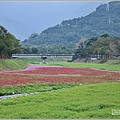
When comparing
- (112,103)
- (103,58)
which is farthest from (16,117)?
(103,58)

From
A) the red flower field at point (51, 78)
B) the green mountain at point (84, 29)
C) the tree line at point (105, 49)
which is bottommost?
the red flower field at point (51, 78)

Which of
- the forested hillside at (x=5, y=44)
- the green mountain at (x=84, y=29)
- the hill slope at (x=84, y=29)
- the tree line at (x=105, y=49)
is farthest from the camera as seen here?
the hill slope at (x=84, y=29)

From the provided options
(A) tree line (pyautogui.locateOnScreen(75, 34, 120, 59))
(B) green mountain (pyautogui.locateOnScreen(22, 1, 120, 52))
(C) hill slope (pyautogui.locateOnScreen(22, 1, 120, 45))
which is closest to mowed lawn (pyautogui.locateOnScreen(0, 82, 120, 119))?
(A) tree line (pyautogui.locateOnScreen(75, 34, 120, 59))

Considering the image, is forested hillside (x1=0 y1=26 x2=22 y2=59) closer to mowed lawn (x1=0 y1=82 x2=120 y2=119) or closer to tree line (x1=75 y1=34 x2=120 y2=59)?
tree line (x1=75 y1=34 x2=120 y2=59)

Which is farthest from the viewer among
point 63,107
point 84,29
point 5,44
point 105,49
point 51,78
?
point 84,29

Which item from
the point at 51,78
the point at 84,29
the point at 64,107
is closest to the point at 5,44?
the point at 51,78

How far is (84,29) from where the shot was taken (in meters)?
160

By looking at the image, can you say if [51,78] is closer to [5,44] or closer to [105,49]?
[5,44]

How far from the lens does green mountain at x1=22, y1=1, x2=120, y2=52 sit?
147000 mm

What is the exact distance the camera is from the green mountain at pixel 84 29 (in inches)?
5787

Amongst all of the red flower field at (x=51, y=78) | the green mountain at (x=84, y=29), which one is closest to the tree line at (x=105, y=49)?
the red flower field at (x=51, y=78)

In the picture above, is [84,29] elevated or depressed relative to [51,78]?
elevated

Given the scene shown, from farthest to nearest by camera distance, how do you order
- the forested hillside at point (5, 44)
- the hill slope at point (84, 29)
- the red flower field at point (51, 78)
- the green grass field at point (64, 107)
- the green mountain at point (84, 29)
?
the hill slope at point (84, 29) → the green mountain at point (84, 29) → the forested hillside at point (5, 44) → the red flower field at point (51, 78) → the green grass field at point (64, 107)

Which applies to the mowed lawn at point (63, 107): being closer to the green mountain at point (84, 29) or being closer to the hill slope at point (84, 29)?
the green mountain at point (84, 29)
